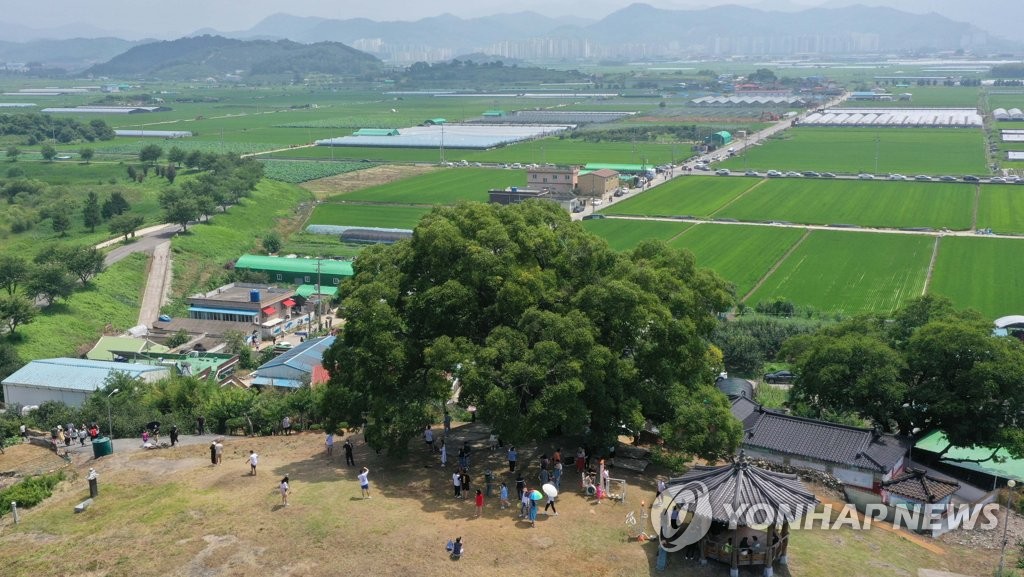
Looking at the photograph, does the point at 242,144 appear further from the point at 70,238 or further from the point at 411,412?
the point at 411,412

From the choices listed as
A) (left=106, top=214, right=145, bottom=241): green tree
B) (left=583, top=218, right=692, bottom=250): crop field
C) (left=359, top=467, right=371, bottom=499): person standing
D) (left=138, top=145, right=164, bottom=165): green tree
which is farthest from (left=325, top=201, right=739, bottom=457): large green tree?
(left=138, top=145, right=164, bottom=165): green tree

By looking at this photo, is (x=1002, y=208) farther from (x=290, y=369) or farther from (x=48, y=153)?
(x=48, y=153)

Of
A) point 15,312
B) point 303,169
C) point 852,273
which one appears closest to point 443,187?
point 303,169

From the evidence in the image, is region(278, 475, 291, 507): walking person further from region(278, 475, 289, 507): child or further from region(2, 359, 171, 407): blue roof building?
region(2, 359, 171, 407): blue roof building

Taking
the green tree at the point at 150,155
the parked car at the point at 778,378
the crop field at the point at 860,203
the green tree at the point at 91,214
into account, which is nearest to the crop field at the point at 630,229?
the crop field at the point at 860,203

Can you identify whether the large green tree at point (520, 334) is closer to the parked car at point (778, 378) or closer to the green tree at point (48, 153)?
the parked car at point (778, 378)

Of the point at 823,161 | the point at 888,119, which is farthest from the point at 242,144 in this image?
the point at 888,119
